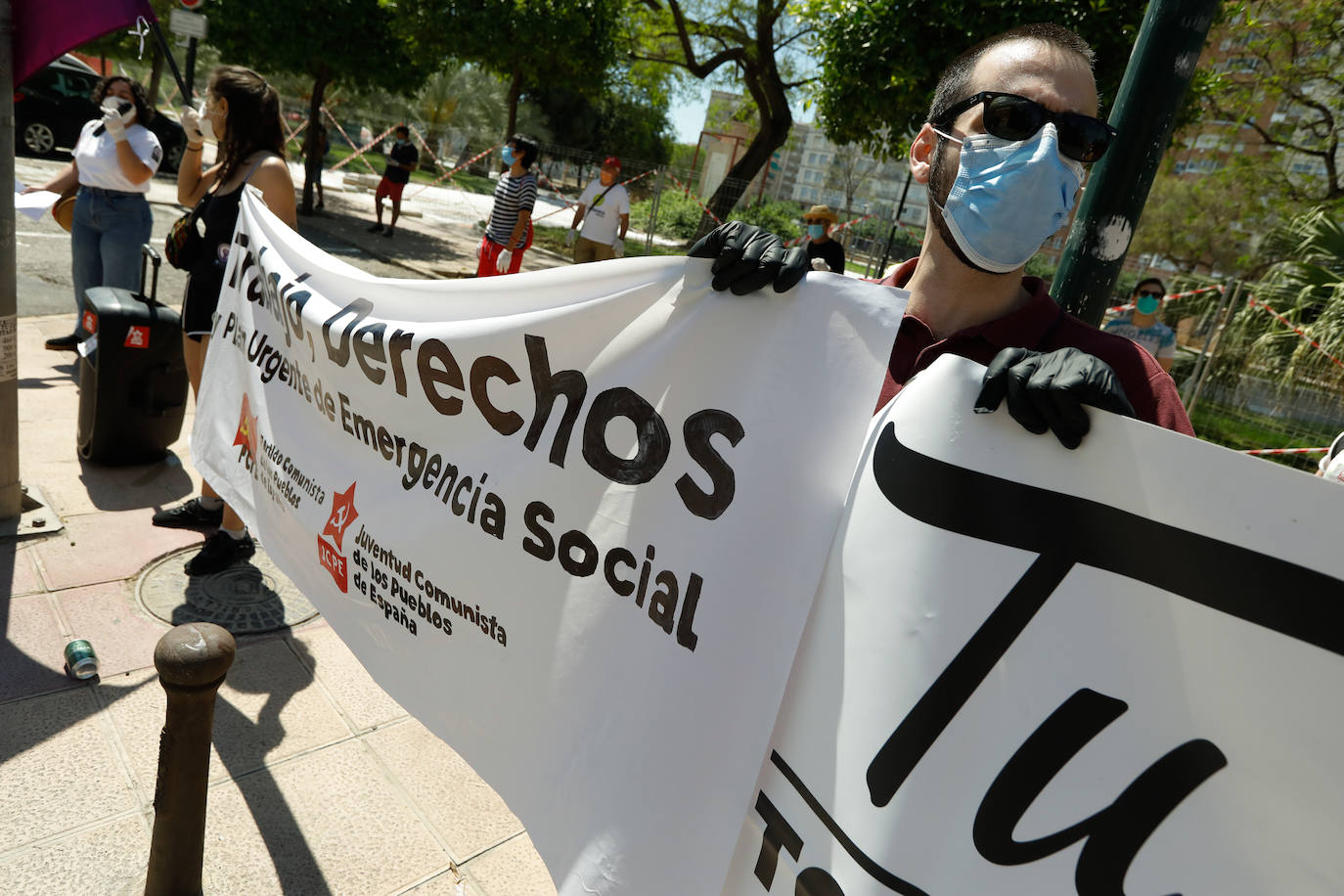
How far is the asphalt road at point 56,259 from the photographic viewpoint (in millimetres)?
6953

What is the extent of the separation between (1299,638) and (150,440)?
473 centimetres

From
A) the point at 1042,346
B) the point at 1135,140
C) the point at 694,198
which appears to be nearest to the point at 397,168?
the point at 694,198

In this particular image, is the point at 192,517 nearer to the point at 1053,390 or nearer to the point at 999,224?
the point at 999,224

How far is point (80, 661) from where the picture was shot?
2727 mm

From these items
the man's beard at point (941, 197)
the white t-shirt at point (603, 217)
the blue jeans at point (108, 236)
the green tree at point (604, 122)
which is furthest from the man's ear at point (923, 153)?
the green tree at point (604, 122)

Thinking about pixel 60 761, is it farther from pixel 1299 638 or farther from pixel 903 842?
pixel 1299 638

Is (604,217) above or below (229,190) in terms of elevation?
below

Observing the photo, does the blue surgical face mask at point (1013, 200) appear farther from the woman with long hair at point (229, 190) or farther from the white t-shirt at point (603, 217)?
the white t-shirt at point (603, 217)

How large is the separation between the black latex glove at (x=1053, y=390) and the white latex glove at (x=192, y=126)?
3.91m

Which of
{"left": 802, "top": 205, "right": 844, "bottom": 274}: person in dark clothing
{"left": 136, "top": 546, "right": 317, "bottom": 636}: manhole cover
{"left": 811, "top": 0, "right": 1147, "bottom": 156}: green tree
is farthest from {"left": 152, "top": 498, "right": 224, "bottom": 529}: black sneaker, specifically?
{"left": 811, "top": 0, "right": 1147, "bottom": 156}: green tree

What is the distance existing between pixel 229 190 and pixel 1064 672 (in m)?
3.47

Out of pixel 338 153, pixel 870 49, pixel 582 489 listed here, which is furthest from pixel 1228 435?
pixel 338 153

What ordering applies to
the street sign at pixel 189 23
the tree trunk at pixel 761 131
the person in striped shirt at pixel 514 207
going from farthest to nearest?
1. the tree trunk at pixel 761 131
2. the street sign at pixel 189 23
3. the person in striped shirt at pixel 514 207

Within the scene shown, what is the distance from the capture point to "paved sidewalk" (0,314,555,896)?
220 centimetres
